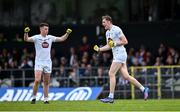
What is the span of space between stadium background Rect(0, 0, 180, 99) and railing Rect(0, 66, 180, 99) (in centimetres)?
4

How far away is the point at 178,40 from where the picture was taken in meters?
32.3

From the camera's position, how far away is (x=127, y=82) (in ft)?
91.8

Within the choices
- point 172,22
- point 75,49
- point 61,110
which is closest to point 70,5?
point 75,49

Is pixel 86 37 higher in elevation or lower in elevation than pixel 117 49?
higher

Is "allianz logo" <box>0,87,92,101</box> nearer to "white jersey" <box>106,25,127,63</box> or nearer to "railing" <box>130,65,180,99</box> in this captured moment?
"railing" <box>130,65,180,99</box>

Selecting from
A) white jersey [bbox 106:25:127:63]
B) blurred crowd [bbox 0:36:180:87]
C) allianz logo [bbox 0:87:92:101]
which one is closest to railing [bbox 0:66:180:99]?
blurred crowd [bbox 0:36:180:87]

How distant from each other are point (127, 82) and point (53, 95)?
2.88 m

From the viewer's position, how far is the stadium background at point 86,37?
95.7 feet

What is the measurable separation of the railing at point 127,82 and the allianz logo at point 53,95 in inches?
27.7

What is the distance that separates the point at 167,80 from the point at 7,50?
9817mm

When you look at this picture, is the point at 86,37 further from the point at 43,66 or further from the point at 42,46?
the point at 43,66

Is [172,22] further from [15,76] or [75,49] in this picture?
[15,76]

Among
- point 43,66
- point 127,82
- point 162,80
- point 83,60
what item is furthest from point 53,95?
point 43,66

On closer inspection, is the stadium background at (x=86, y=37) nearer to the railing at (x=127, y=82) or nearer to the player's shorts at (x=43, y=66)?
the railing at (x=127, y=82)
